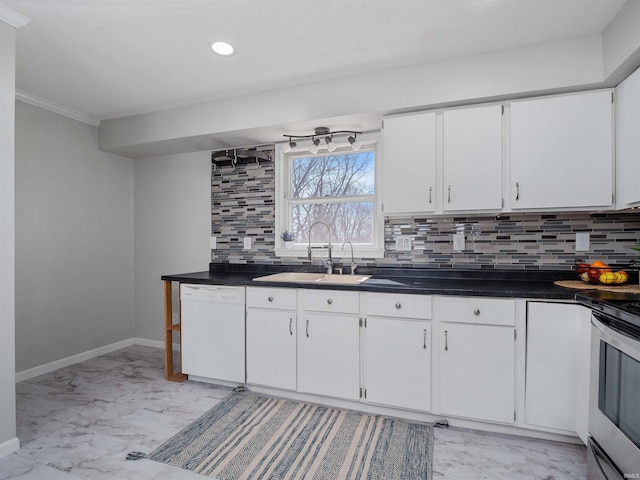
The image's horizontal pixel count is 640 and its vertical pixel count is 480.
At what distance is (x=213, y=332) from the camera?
2.90 m

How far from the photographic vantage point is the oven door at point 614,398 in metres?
1.32

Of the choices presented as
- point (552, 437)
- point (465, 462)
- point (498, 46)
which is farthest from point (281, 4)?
point (552, 437)

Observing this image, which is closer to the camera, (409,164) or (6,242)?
(6,242)

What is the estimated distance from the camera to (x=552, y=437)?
7.02 feet

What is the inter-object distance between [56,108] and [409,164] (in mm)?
3255

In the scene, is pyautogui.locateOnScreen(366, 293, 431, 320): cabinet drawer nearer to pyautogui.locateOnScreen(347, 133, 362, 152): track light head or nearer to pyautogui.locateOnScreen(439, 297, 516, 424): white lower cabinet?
pyautogui.locateOnScreen(439, 297, 516, 424): white lower cabinet

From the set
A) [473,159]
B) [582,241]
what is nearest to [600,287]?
[582,241]

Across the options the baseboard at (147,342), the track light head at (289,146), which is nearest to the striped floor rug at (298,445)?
the baseboard at (147,342)

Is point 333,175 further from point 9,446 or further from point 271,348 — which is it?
point 9,446

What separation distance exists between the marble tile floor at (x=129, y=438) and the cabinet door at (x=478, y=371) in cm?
18

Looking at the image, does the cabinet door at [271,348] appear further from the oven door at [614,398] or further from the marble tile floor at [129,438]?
the oven door at [614,398]

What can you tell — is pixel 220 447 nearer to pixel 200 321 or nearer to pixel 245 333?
pixel 245 333

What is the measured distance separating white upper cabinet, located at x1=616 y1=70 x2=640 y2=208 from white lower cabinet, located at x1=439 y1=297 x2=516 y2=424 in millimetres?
902

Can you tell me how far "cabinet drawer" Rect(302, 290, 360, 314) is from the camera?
2.48 metres
